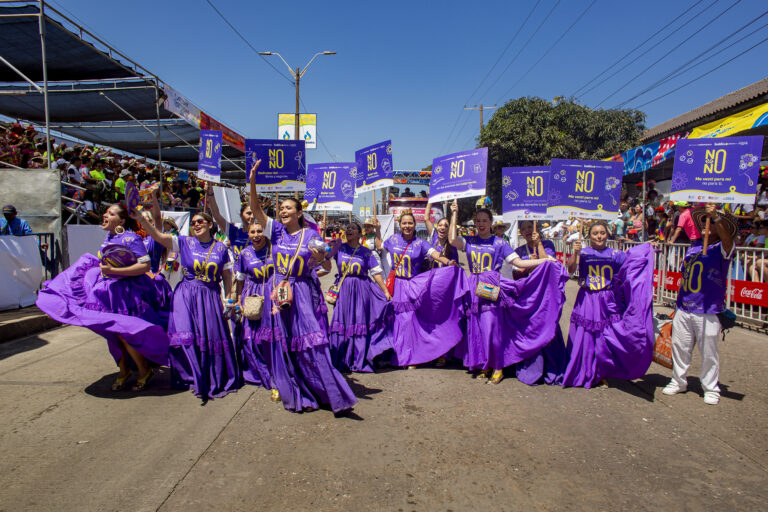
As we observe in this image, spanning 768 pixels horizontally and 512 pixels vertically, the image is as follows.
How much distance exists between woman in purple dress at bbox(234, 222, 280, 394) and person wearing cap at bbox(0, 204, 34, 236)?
6173 mm

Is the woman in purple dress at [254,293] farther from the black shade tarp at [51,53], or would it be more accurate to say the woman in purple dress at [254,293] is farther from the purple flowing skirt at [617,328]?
the black shade tarp at [51,53]

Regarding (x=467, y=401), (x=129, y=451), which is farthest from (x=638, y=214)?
(x=129, y=451)

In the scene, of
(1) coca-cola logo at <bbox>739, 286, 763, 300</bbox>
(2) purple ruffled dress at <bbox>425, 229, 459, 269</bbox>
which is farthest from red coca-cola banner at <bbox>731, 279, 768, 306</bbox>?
(2) purple ruffled dress at <bbox>425, 229, 459, 269</bbox>

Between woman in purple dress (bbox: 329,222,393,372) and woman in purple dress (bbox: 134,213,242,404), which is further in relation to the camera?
woman in purple dress (bbox: 329,222,393,372)

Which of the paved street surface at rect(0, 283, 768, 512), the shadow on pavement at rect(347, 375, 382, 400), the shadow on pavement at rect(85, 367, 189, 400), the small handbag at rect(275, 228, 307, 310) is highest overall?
the small handbag at rect(275, 228, 307, 310)

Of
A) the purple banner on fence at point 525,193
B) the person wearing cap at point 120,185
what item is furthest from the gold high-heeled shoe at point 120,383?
the person wearing cap at point 120,185

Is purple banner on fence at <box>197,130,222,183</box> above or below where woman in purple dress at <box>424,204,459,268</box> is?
above

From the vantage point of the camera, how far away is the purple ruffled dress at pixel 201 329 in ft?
15.5

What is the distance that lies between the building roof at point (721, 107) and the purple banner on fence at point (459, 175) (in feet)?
35.3

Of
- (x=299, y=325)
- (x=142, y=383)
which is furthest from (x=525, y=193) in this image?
(x=142, y=383)

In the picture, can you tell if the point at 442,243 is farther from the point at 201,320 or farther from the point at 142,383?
the point at 142,383

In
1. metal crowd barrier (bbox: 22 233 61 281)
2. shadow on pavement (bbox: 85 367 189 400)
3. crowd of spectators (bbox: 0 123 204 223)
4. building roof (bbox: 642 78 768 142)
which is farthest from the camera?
building roof (bbox: 642 78 768 142)

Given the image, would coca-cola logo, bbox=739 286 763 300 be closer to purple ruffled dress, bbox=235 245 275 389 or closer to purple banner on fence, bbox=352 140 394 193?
purple banner on fence, bbox=352 140 394 193

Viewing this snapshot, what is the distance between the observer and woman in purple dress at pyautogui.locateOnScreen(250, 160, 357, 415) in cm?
419
